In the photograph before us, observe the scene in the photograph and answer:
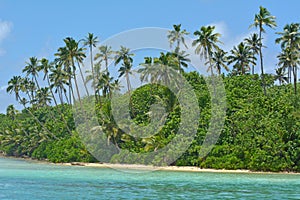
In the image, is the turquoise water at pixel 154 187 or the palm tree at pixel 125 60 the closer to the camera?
the turquoise water at pixel 154 187

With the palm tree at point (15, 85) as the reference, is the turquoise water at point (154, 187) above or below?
below

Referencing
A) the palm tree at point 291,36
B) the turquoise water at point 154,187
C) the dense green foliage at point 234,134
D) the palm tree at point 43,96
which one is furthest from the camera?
the palm tree at point 43,96

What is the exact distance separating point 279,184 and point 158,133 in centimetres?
2106

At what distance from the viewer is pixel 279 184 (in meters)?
33.4

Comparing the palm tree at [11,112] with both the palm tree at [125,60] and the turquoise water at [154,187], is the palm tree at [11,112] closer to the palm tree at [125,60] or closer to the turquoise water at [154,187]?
the palm tree at [125,60]

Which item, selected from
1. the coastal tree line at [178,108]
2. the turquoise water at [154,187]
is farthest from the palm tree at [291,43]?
the turquoise water at [154,187]

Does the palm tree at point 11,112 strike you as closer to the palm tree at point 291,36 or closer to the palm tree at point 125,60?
the palm tree at point 125,60

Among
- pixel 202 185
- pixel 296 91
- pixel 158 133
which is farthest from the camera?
pixel 296 91

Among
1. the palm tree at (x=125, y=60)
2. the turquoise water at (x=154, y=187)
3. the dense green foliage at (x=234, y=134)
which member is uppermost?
the palm tree at (x=125, y=60)

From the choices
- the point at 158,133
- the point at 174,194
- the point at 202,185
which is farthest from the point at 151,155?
the point at 174,194

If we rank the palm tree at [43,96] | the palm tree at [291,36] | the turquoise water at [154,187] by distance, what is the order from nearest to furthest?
the turquoise water at [154,187] < the palm tree at [291,36] < the palm tree at [43,96]

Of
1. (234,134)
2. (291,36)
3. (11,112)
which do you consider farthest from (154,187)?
(11,112)

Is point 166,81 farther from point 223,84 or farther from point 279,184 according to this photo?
point 279,184

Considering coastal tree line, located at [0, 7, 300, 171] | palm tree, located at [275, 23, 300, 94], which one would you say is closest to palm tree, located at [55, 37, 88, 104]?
coastal tree line, located at [0, 7, 300, 171]
